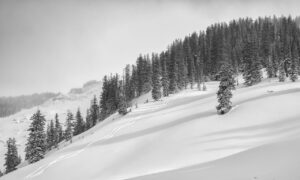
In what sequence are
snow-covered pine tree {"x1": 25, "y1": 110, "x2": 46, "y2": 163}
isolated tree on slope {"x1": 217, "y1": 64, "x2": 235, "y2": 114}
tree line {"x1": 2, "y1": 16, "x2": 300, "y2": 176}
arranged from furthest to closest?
tree line {"x1": 2, "y1": 16, "x2": 300, "y2": 176}, snow-covered pine tree {"x1": 25, "y1": 110, "x2": 46, "y2": 163}, isolated tree on slope {"x1": 217, "y1": 64, "x2": 235, "y2": 114}

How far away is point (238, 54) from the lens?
322 feet

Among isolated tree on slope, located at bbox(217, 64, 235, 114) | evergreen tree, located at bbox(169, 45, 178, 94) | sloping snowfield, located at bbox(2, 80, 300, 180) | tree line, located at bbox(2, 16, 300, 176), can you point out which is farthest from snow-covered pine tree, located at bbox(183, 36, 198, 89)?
sloping snowfield, located at bbox(2, 80, 300, 180)

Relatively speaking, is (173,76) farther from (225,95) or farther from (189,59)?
(225,95)

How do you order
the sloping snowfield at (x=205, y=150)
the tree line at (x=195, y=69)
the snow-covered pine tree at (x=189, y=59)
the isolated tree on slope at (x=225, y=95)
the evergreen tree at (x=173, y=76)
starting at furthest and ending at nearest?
the snow-covered pine tree at (x=189, y=59)
the evergreen tree at (x=173, y=76)
the tree line at (x=195, y=69)
the isolated tree on slope at (x=225, y=95)
the sloping snowfield at (x=205, y=150)

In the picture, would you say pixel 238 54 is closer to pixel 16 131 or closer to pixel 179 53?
pixel 179 53

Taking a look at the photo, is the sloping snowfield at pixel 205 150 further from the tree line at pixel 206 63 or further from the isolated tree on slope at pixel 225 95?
the tree line at pixel 206 63

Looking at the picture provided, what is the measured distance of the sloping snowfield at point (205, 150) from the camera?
12008mm

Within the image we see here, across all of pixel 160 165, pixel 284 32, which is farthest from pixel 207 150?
pixel 284 32

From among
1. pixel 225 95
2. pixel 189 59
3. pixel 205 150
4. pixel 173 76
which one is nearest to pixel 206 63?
pixel 189 59

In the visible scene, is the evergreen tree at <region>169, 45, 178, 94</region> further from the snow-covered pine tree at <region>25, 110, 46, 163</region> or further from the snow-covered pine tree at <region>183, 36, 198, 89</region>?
the snow-covered pine tree at <region>25, 110, 46, 163</region>

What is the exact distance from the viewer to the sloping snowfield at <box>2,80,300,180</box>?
1201 centimetres

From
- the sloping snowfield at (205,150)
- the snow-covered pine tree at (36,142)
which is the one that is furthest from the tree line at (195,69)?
the sloping snowfield at (205,150)

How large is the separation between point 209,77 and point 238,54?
1750 cm

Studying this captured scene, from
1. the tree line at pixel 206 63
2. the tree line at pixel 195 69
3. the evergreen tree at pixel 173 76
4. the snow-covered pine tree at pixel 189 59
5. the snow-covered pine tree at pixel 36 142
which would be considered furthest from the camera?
the snow-covered pine tree at pixel 189 59
